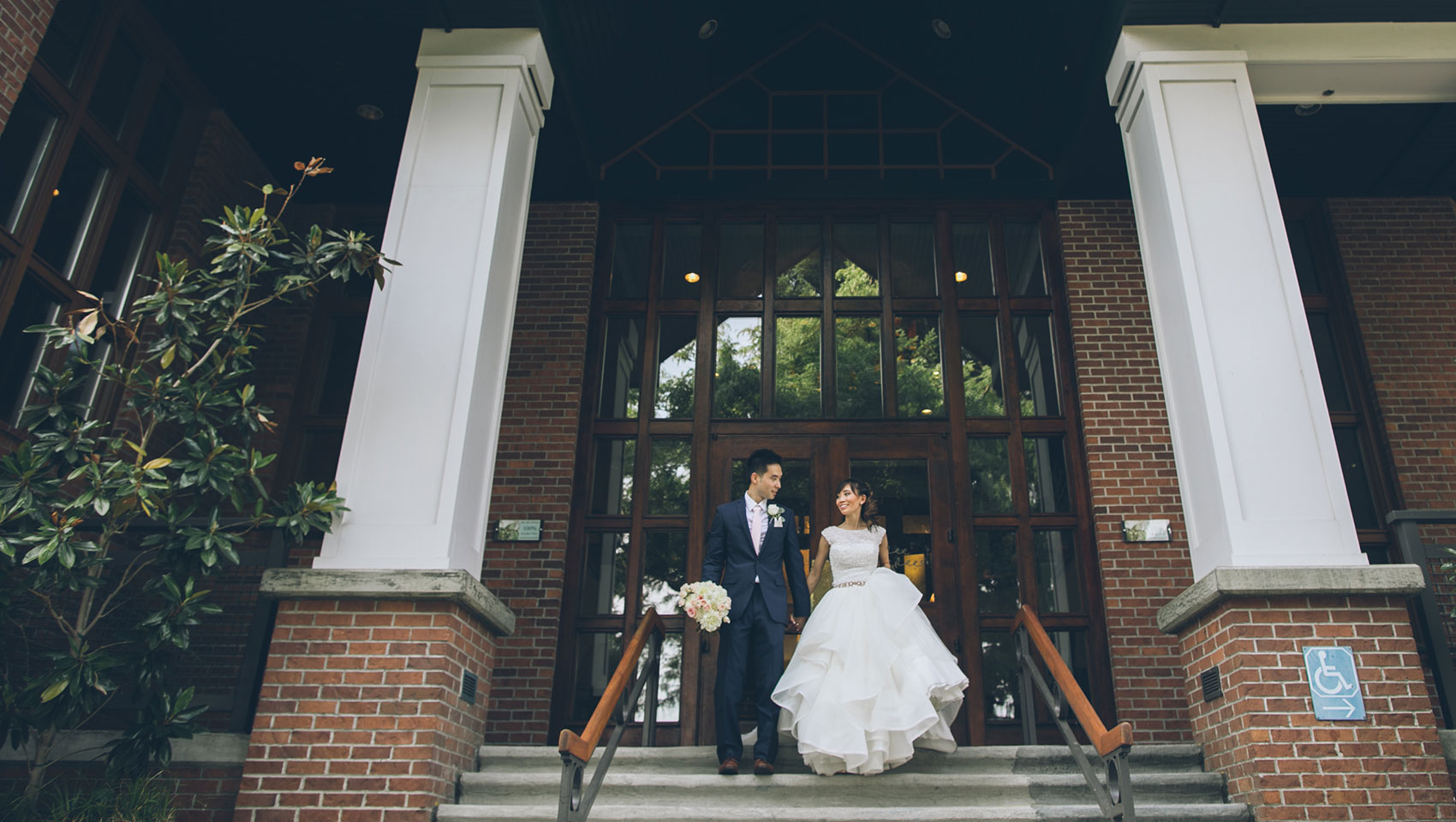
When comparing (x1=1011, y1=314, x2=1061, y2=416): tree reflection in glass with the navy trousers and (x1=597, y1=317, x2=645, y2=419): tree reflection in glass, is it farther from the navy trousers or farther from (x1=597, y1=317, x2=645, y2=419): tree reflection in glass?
the navy trousers

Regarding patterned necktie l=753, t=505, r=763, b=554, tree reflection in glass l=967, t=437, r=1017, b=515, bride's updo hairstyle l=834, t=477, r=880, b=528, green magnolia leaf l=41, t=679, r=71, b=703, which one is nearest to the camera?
green magnolia leaf l=41, t=679, r=71, b=703

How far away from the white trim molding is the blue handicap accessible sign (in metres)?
3.82

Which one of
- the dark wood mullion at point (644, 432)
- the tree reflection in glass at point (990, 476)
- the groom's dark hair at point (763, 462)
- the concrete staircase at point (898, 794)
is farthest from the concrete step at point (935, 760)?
the tree reflection in glass at point (990, 476)

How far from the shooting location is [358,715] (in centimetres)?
508

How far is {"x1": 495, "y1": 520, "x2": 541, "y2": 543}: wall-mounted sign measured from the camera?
756cm

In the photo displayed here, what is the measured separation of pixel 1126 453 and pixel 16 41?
25.5 ft

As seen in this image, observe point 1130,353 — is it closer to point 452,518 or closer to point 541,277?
point 541,277

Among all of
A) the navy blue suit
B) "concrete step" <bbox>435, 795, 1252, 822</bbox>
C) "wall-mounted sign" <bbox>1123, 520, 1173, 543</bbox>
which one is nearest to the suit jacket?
the navy blue suit

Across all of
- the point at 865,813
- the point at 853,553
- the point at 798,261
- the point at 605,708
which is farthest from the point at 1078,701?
the point at 798,261

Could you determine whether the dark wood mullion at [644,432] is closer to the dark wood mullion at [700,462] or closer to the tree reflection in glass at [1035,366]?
the dark wood mullion at [700,462]

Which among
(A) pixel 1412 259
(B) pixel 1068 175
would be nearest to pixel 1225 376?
(B) pixel 1068 175

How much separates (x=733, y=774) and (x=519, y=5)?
497cm

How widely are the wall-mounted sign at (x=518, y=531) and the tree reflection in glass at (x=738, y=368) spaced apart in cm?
167

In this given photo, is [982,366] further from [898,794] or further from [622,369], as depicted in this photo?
[898,794]
